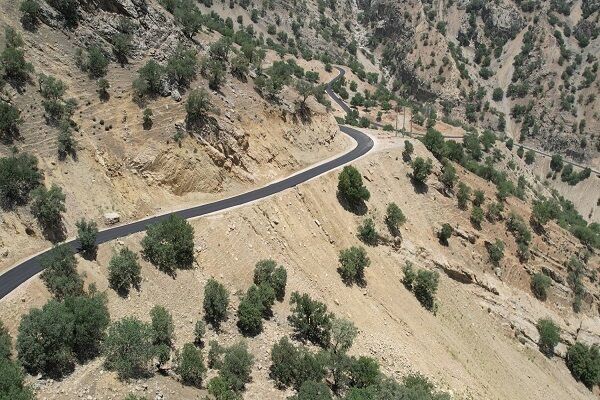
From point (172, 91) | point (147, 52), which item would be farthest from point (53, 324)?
point (147, 52)

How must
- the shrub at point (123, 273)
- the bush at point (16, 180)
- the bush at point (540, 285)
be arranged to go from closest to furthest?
the shrub at point (123, 273) → the bush at point (16, 180) → the bush at point (540, 285)

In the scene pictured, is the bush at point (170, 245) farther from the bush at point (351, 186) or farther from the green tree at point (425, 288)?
the green tree at point (425, 288)

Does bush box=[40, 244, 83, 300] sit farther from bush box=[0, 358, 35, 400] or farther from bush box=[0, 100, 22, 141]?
bush box=[0, 100, 22, 141]

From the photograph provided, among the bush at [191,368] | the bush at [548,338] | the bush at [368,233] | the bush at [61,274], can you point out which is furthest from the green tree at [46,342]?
the bush at [548,338]

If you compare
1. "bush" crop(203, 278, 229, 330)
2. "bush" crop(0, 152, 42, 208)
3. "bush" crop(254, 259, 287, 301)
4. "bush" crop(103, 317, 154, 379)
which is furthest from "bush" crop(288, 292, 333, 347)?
"bush" crop(0, 152, 42, 208)

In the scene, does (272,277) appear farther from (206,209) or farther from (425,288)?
(425,288)

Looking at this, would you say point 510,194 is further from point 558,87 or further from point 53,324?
point 558,87
